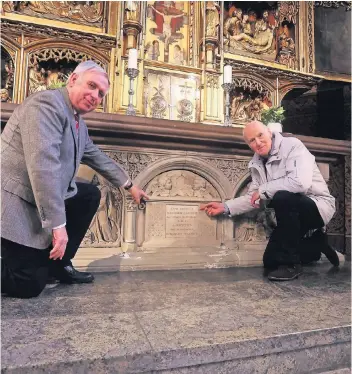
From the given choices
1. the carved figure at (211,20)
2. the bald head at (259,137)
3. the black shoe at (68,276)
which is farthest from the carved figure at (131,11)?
the black shoe at (68,276)

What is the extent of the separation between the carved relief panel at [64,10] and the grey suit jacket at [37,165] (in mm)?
2839

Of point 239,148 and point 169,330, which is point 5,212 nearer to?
point 169,330

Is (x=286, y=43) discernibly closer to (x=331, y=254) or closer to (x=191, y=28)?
(x=191, y=28)

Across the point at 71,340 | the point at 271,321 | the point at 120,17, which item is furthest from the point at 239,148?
the point at 120,17

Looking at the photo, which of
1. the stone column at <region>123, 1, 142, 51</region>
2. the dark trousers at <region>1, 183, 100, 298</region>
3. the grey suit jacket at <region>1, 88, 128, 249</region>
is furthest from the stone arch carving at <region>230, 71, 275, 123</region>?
the dark trousers at <region>1, 183, 100, 298</region>

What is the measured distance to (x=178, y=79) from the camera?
4.05 m

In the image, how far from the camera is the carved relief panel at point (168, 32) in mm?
4016

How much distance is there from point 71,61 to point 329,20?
3.80 meters

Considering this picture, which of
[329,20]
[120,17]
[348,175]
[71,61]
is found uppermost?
[329,20]

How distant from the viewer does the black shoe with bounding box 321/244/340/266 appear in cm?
246

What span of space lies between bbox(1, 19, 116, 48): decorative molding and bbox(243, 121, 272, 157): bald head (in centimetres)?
255

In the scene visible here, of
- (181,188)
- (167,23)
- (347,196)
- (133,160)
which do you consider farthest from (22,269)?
(167,23)

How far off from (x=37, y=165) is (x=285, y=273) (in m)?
1.54

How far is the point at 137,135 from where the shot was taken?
2318 mm
